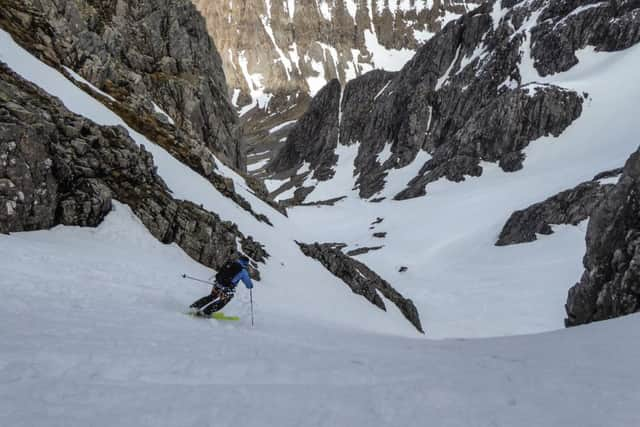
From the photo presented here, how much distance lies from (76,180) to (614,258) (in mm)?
19281

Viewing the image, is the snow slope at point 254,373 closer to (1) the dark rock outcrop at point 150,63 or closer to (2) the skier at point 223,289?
(2) the skier at point 223,289

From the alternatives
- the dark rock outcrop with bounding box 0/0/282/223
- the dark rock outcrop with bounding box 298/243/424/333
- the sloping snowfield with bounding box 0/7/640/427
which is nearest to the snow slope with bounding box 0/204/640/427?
the sloping snowfield with bounding box 0/7/640/427

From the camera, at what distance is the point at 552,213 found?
157 feet

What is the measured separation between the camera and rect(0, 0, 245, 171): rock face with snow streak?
31344 mm

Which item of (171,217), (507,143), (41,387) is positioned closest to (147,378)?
(41,387)

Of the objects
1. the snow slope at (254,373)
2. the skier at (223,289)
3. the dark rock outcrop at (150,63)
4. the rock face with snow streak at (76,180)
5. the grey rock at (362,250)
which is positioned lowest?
the snow slope at (254,373)

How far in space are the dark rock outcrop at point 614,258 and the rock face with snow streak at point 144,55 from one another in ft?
86.2

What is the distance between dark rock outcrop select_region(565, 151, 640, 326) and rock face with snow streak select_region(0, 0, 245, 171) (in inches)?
1035

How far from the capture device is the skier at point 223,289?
10.9m

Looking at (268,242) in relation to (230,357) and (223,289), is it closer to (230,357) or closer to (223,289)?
(223,289)

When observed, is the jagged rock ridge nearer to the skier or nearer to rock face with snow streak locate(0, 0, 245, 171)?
rock face with snow streak locate(0, 0, 245, 171)

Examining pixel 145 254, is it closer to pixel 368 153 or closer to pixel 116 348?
pixel 116 348

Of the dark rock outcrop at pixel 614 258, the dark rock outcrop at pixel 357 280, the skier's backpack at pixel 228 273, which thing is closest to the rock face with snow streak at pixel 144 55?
the dark rock outcrop at pixel 357 280

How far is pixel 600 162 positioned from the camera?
59250 millimetres
